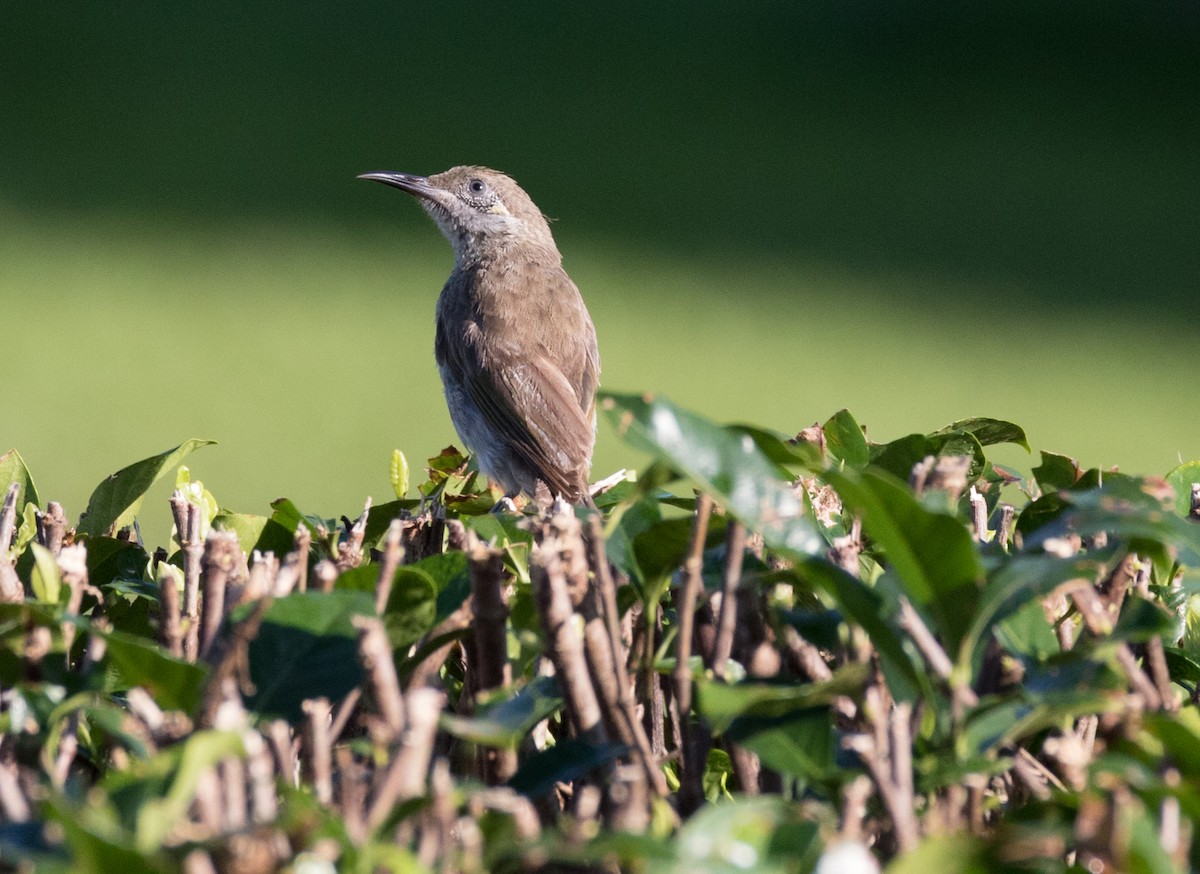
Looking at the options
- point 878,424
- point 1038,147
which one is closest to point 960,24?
point 1038,147

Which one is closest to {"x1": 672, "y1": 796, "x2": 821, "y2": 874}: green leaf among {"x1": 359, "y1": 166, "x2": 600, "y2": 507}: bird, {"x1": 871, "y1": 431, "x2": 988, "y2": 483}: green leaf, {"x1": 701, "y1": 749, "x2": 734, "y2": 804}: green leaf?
{"x1": 701, "y1": 749, "x2": 734, "y2": 804}: green leaf

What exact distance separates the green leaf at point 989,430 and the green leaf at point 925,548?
85 centimetres

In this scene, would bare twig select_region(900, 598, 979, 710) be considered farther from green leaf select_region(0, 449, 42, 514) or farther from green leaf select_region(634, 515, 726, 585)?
green leaf select_region(0, 449, 42, 514)

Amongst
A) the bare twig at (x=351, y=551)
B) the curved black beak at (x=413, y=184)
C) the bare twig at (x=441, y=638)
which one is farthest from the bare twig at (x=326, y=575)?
the curved black beak at (x=413, y=184)

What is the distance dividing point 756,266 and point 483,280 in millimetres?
6882

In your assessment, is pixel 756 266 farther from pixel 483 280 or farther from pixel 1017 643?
pixel 1017 643

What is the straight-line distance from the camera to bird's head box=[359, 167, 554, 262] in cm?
614

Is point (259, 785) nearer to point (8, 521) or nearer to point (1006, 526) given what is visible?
point (8, 521)

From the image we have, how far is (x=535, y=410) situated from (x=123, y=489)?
3139 millimetres

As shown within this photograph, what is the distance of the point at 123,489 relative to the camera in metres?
2.07

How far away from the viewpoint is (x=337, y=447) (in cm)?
902

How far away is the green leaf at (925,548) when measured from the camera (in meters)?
1.21

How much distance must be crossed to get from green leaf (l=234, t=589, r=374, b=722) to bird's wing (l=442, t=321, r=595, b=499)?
361 cm

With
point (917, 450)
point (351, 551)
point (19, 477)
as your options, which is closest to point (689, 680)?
point (351, 551)
